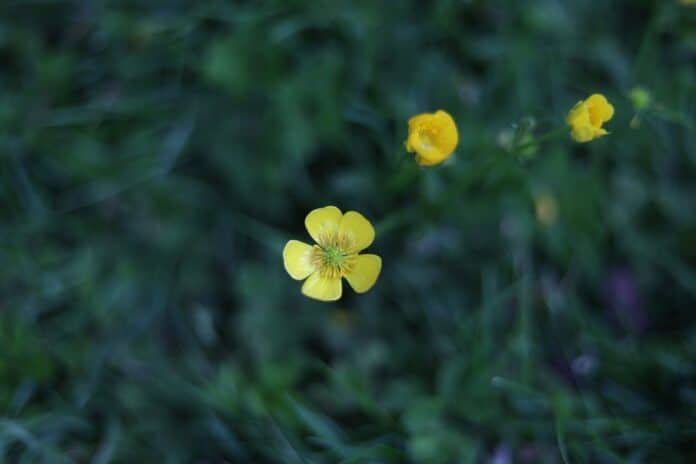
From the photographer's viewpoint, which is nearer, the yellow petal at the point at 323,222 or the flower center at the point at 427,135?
the yellow petal at the point at 323,222

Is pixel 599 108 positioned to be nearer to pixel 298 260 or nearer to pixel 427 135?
pixel 427 135

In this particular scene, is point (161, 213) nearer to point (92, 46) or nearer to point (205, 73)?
point (205, 73)

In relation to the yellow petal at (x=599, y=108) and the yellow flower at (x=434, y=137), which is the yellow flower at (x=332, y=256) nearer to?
the yellow flower at (x=434, y=137)

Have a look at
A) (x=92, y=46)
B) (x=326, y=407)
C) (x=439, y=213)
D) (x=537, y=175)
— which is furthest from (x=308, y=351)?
(x=92, y=46)

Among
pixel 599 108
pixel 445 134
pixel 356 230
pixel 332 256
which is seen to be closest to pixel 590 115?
pixel 599 108

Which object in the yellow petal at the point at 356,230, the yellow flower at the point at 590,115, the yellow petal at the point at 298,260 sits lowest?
the yellow petal at the point at 298,260

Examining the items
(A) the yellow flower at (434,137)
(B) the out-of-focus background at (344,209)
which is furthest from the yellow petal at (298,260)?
(B) the out-of-focus background at (344,209)
